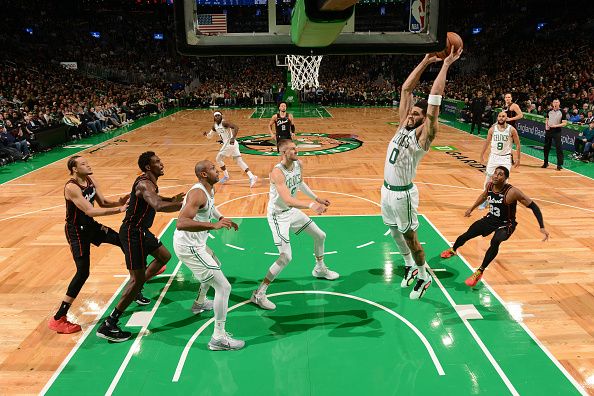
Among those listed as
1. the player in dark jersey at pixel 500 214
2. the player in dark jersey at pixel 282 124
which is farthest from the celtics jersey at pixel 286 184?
the player in dark jersey at pixel 282 124

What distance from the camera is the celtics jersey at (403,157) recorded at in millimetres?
5578

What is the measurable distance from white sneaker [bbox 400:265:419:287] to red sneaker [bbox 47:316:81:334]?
3.91 meters

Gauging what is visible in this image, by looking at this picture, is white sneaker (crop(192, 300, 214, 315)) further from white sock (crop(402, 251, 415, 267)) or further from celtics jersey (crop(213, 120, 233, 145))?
celtics jersey (crop(213, 120, 233, 145))

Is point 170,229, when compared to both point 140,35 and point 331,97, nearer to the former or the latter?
point 331,97

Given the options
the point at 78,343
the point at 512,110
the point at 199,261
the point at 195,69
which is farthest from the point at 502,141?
the point at 195,69

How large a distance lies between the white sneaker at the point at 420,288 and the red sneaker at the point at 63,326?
387cm

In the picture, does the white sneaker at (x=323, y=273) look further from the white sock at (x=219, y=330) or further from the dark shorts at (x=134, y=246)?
the dark shorts at (x=134, y=246)

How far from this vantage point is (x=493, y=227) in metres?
6.30

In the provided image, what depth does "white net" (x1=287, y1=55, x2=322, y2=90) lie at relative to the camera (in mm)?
22016

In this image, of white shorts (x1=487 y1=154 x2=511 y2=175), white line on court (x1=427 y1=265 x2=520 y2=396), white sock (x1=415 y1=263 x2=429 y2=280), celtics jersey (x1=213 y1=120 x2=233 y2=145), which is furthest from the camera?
celtics jersey (x1=213 y1=120 x2=233 y2=145)

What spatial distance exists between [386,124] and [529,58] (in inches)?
568

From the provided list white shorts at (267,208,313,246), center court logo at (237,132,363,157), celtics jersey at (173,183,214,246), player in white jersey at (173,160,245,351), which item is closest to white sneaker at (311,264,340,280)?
white shorts at (267,208,313,246)

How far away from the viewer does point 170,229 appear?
8.55 metres

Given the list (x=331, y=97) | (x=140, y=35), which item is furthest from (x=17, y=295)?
(x=140, y=35)
